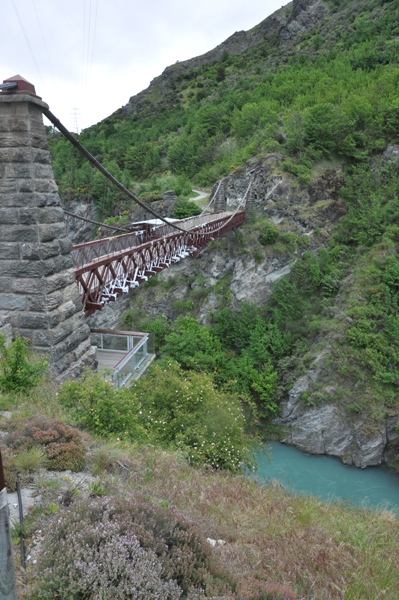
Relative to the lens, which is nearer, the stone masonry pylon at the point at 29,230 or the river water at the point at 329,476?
the stone masonry pylon at the point at 29,230

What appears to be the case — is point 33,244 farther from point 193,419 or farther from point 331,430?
point 331,430

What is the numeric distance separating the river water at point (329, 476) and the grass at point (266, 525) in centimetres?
1034

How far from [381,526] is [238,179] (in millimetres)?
23032

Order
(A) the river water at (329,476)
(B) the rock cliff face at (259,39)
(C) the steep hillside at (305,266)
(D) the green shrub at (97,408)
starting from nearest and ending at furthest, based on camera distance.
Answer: (D) the green shrub at (97,408) → (A) the river water at (329,476) → (C) the steep hillside at (305,266) → (B) the rock cliff face at (259,39)

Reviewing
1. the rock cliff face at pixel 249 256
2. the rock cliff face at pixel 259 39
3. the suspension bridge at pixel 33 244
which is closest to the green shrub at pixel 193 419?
the suspension bridge at pixel 33 244

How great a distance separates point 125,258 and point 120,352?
309 cm

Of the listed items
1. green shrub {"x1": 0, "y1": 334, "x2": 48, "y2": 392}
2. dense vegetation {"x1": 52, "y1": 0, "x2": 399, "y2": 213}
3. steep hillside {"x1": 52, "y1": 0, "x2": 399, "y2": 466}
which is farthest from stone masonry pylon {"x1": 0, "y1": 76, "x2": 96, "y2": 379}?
dense vegetation {"x1": 52, "y1": 0, "x2": 399, "y2": 213}

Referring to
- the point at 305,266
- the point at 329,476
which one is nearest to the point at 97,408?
the point at 329,476

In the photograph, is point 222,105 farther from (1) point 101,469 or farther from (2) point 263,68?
(1) point 101,469

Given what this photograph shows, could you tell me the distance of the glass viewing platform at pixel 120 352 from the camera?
7.75 meters

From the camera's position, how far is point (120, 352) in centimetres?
821

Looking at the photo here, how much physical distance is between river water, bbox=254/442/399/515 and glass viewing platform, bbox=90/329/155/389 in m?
8.00

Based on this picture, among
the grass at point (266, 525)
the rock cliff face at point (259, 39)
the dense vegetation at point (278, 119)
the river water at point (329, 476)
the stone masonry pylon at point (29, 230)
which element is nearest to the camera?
the grass at point (266, 525)

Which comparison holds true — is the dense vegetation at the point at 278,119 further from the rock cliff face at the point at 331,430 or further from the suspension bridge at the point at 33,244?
the rock cliff face at the point at 331,430
